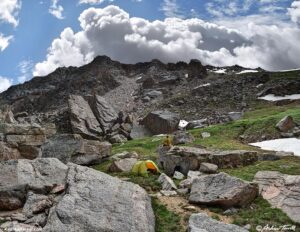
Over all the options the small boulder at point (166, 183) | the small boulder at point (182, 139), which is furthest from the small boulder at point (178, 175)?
the small boulder at point (182, 139)

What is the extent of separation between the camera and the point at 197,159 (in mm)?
30172

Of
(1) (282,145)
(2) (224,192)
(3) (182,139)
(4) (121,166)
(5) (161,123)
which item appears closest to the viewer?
(2) (224,192)

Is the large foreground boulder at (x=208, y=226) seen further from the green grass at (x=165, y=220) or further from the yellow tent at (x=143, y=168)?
the yellow tent at (x=143, y=168)

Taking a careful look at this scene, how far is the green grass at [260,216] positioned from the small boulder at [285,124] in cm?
2650

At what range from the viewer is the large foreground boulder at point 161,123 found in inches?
2840

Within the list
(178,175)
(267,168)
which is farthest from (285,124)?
Result: (178,175)

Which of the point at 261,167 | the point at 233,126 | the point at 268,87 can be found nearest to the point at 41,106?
the point at 268,87

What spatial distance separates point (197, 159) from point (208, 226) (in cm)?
1133

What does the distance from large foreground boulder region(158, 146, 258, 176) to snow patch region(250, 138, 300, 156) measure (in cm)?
930

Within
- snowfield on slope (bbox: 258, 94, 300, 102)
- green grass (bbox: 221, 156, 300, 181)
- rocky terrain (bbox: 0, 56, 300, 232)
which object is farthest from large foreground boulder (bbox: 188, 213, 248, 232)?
snowfield on slope (bbox: 258, 94, 300, 102)

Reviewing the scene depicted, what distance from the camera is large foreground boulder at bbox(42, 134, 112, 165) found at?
112 feet

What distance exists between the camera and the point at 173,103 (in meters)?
110

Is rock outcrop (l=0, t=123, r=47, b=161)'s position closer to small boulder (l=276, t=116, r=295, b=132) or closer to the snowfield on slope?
small boulder (l=276, t=116, r=295, b=132)

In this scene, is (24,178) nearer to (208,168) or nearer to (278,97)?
(208,168)
